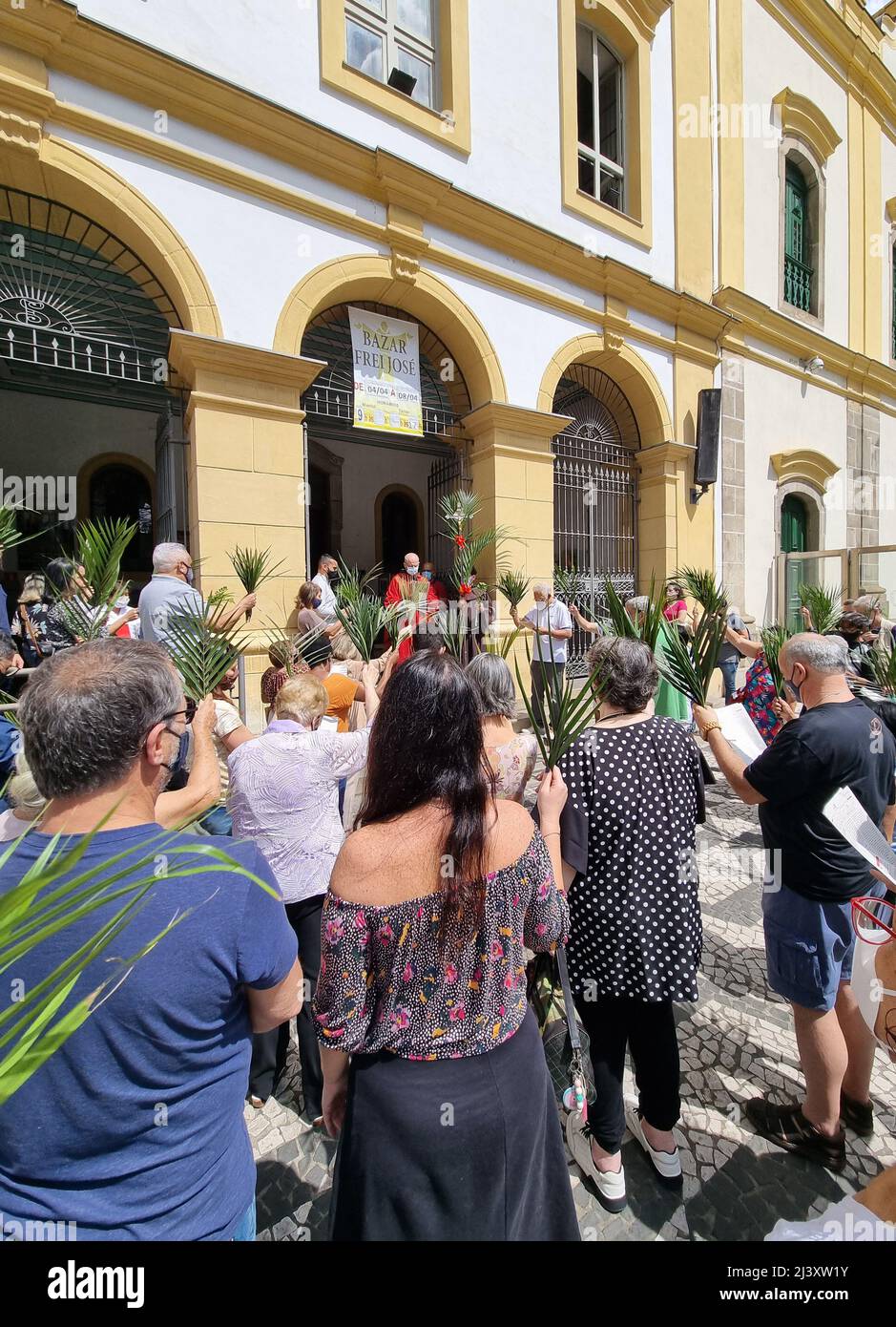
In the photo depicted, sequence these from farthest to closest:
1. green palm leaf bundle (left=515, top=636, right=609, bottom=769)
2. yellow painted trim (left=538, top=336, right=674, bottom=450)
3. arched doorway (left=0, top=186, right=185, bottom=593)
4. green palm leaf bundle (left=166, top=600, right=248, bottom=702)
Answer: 1. yellow painted trim (left=538, top=336, right=674, bottom=450)
2. arched doorway (left=0, top=186, right=185, bottom=593)
3. green palm leaf bundle (left=166, top=600, right=248, bottom=702)
4. green palm leaf bundle (left=515, top=636, right=609, bottom=769)

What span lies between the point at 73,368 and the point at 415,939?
630 centimetres

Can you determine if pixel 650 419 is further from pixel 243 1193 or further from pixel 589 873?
pixel 243 1193

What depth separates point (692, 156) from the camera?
9.45 metres

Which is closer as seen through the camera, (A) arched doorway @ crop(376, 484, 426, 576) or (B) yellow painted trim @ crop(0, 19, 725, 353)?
(B) yellow painted trim @ crop(0, 19, 725, 353)

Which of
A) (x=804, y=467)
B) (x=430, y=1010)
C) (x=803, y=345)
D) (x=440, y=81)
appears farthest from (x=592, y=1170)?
(x=803, y=345)

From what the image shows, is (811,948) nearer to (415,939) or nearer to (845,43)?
(415,939)

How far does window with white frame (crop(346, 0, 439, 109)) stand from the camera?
6.57 meters

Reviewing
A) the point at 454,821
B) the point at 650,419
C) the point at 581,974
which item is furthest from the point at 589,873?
the point at 650,419

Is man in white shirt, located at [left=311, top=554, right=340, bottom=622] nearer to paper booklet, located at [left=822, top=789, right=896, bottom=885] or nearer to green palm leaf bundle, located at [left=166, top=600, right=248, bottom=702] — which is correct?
green palm leaf bundle, located at [left=166, top=600, right=248, bottom=702]

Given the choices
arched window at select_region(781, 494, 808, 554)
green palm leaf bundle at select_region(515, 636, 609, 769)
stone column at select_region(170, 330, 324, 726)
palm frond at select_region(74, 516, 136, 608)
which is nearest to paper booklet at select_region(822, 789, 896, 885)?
green palm leaf bundle at select_region(515, 636, 609, 769)

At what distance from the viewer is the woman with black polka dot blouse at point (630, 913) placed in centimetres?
185

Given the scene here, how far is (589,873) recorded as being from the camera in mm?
A: 1907

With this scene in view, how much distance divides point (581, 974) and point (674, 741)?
81 centimetres

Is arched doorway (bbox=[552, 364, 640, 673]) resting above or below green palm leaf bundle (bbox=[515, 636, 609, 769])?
above
